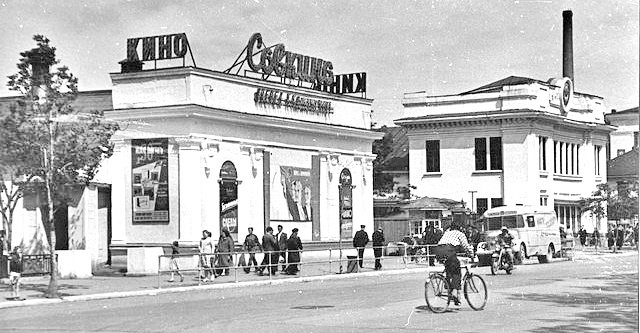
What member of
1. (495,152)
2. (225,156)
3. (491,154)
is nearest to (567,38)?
(495,152)

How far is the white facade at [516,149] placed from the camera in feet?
63.3

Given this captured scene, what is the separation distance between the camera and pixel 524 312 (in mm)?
16516

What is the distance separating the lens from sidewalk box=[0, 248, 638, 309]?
67.7 feet

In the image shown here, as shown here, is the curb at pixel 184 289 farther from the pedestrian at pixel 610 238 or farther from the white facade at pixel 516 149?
the pedestrian at pixel 610 238

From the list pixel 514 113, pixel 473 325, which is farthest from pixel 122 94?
pixel 473 325

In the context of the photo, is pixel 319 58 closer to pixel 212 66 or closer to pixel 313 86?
pixel 313 86

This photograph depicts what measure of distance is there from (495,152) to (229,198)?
42.0ft

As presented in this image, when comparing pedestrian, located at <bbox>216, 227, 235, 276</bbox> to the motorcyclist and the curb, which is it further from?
the motorcyclist

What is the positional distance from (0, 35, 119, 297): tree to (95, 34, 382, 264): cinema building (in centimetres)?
591

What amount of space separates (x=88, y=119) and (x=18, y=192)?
6.75 feet

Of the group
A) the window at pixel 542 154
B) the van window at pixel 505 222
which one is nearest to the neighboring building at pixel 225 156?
the van window at pixel 505 222

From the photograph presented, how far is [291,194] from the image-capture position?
114 ft

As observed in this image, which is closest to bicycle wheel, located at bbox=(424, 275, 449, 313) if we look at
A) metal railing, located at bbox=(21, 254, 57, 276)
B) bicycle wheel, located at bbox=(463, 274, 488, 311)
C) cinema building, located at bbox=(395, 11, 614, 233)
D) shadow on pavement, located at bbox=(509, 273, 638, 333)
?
bicycle wheel, located at bbox=(463, 274, 488, 311)

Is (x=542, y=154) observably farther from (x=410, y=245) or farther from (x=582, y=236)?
(x=410, y=245)
